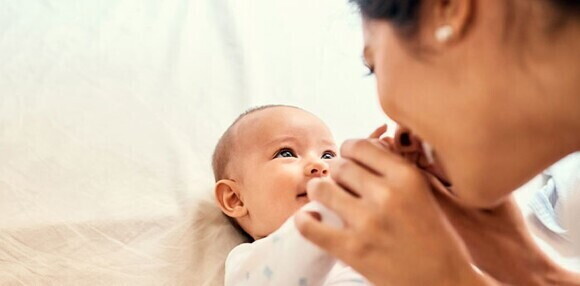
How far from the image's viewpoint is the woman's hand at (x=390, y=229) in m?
0.72

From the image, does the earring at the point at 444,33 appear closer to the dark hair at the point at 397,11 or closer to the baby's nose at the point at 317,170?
the dark hair at the point at 397,11

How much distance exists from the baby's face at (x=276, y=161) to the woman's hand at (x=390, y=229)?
0.39 meters

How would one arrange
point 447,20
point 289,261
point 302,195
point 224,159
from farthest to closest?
point 224,159 < point 302,195 < point 289,261 < point 447,20

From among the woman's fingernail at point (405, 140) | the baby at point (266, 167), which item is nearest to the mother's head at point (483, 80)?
the woman's fingernail at point (405, 140)

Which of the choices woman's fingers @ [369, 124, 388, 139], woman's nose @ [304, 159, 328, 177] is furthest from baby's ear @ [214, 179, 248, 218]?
woman's fingers @ [369, 124, 388, 139]

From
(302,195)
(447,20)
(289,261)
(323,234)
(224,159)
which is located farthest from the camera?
(224,159)

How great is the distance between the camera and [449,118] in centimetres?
66

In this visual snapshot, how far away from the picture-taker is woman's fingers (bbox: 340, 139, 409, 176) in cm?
74

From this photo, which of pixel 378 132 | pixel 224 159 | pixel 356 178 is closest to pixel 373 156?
pixel 356 178

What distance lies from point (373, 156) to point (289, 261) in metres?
0.18

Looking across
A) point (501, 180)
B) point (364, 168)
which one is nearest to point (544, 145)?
point (501, 180)

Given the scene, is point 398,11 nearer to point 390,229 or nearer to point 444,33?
point 444,33

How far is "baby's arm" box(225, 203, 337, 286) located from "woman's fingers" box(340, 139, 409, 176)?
0.25 feet

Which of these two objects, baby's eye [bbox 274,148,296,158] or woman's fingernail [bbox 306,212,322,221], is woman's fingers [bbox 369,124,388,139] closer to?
woman's fingernail [bbox 306,212,322,221]
